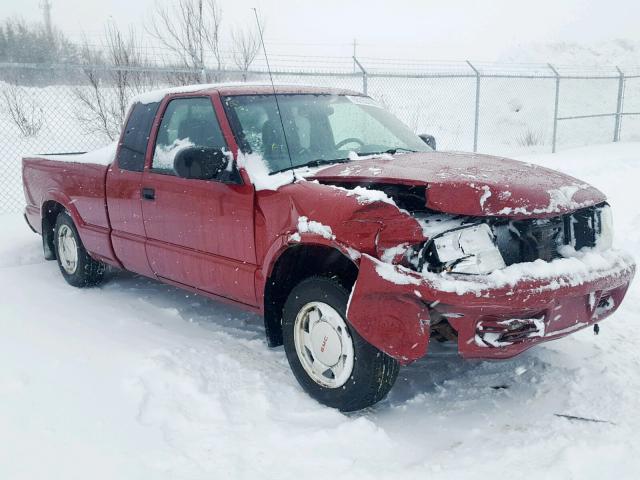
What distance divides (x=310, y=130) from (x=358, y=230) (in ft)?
4.29

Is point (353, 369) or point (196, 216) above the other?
point (196, 216)

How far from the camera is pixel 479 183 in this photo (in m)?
2.76

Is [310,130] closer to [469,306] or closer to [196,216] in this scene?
[196,216]

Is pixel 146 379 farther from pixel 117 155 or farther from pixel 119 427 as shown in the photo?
pixel 117 155

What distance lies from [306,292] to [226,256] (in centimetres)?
74

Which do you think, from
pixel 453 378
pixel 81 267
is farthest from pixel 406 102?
pixel 453 378

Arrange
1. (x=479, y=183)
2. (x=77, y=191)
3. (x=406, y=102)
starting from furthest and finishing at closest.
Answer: (x=406, y=102), (x=77, y=191), (x=479, y=183)

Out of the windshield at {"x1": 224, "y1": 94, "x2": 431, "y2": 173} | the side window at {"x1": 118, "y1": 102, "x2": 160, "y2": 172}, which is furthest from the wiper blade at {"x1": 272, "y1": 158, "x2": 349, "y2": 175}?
the side window at {"x1": 118, "y1": 102, "x2": 160, "y2": 172}

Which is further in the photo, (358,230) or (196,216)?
(196,216)

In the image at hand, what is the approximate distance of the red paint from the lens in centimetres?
264

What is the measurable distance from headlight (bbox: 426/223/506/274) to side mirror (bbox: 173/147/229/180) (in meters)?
1.37

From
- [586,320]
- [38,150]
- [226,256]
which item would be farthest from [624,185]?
[38,150]

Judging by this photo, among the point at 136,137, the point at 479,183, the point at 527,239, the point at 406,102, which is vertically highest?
the point at 136,137

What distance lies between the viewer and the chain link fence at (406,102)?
1107cm
